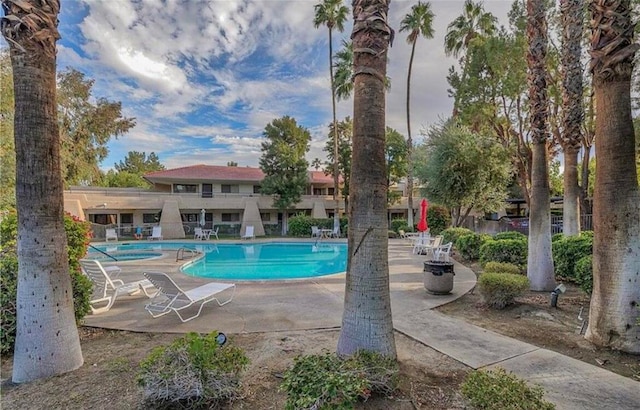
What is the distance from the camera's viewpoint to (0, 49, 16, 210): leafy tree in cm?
1121

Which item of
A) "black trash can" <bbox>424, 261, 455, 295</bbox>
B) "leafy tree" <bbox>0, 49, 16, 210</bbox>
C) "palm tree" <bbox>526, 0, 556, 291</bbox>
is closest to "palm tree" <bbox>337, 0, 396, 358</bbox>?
"black trash can" <bbox>424, 261, 455, 295</bbox>

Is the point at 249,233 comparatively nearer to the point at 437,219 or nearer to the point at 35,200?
the point at 437,219

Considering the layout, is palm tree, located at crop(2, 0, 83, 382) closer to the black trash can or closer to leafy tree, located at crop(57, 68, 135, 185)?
the black trash can

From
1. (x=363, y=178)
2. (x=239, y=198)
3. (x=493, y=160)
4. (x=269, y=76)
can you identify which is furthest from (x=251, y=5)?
(x=239, y=198)

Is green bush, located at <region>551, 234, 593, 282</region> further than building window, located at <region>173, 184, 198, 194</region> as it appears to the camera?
No

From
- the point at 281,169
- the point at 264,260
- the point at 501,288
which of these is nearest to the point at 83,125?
the point at 281,169

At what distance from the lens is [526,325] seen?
17.7 feet

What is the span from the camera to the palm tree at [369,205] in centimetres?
346

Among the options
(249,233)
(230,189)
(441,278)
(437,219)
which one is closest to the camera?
(441,278)

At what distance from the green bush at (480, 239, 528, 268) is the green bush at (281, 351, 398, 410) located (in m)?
8.06

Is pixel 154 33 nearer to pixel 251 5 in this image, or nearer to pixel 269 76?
pixel 251 5

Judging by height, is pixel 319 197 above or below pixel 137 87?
below

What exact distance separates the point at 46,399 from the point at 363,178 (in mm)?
3895

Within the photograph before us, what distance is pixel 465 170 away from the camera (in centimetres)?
1580
